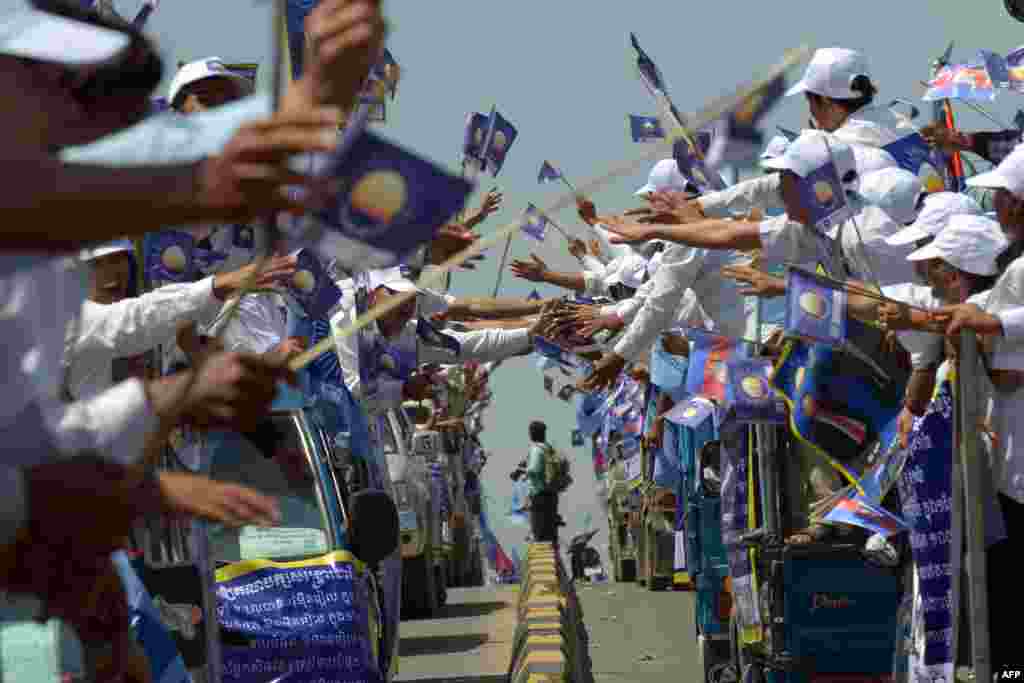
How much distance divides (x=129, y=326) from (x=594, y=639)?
42.2 ft

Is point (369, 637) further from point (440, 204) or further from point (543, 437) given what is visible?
point (543, 437)

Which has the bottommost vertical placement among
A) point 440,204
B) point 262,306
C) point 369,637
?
point 369,637

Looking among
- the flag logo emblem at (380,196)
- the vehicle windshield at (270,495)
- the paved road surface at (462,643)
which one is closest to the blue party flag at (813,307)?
the vehicle windshield at (270,495)

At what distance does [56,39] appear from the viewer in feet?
13.4

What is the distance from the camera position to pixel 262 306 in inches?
484

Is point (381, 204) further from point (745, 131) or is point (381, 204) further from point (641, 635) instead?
point (641, 635)

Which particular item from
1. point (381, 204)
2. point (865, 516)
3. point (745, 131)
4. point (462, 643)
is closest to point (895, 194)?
point (865, 516)

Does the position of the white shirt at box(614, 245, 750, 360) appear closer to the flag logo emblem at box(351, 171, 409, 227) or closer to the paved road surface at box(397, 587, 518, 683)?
the paved road surface at box(397, 587, 518, 683)

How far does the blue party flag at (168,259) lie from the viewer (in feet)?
35.3

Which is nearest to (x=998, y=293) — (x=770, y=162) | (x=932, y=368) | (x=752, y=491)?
(x=932, y=368)

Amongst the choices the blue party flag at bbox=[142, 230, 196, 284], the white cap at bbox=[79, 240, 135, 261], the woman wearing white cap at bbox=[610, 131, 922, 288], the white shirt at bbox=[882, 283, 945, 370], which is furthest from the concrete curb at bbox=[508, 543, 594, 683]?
the white cap at bbox=[79, 240, 135, 261]

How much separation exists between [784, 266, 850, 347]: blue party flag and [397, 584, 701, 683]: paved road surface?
705 cm

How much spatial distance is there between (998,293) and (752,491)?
9.51 feet

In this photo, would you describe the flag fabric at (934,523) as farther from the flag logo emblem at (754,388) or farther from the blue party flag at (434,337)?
the blue party flag at (434,337)
